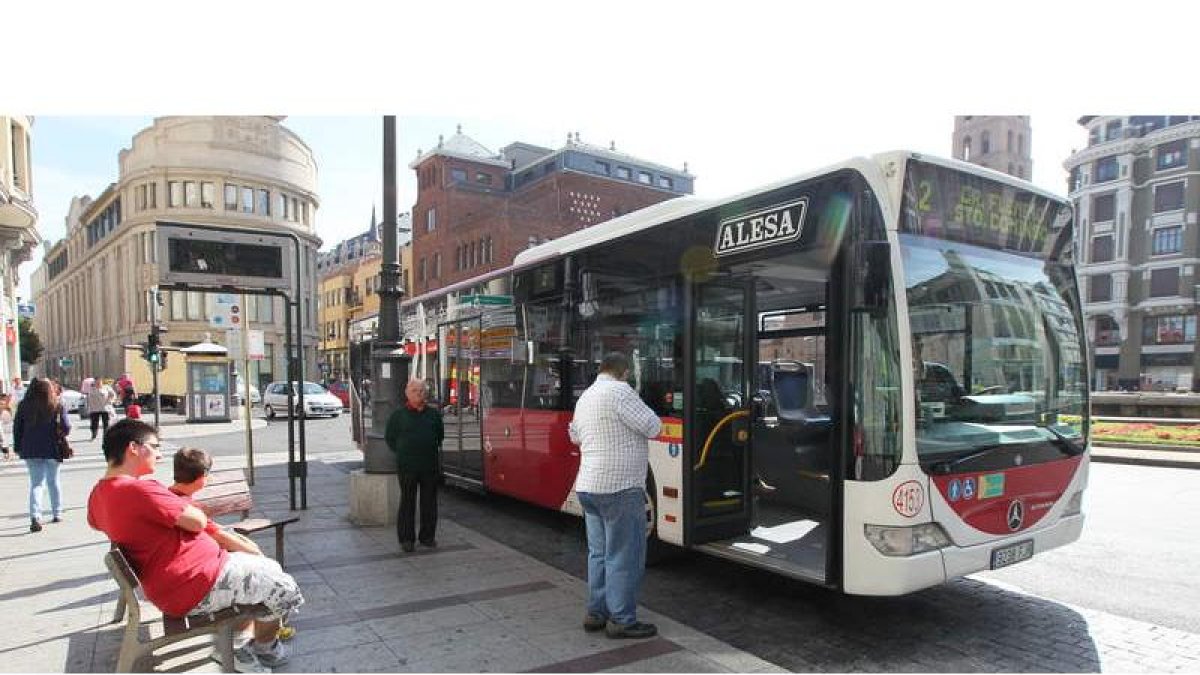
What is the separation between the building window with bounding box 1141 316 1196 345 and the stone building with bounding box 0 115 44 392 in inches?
2654

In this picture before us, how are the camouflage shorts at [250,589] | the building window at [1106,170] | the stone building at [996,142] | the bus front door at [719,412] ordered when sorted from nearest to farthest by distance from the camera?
1. the camouflage shorts at [250,589]
2. the bus front door at [719,412]
3. the building window at [1106,170]
4. the stone building at [996,142]

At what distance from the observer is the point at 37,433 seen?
7.60 meters

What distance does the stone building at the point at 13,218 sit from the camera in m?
22.0

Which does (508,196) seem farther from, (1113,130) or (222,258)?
(1113,130)

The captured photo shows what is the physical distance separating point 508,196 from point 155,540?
50095mm

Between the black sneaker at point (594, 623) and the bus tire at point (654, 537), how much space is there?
1263mm

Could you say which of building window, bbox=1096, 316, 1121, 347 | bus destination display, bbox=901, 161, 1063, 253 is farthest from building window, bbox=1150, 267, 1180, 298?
bus destination display, bbox=901, 161, 1063, 253

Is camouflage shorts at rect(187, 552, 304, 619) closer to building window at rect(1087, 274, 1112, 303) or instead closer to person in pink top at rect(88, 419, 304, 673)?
person in pink top at rect(88, 419, 304, 673)

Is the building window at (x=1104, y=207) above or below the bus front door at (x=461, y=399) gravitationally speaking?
above

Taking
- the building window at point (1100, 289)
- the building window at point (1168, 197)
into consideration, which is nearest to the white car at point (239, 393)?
the building window at point (1100, 289)

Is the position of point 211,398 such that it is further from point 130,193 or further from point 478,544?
point 130,193

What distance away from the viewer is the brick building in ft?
152

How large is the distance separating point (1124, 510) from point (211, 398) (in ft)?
90.8

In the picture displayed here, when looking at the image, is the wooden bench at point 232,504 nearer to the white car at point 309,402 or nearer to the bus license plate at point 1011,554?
the bus license plate at point 1011,554
